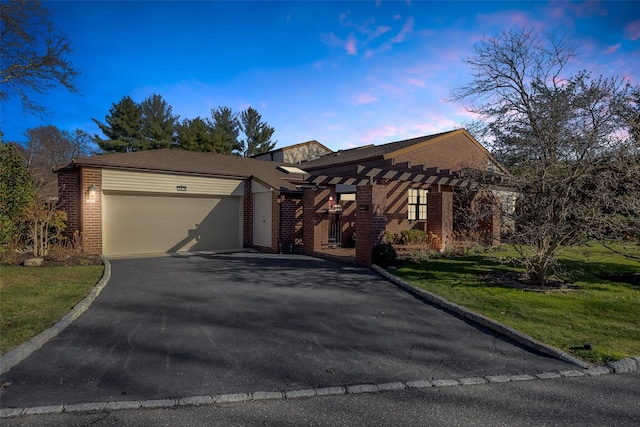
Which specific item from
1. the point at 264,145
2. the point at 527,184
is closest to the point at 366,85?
the point at 527,184

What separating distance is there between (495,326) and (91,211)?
41.3 ft

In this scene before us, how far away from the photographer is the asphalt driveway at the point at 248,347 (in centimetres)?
361

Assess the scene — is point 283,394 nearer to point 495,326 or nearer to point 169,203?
point 495,326

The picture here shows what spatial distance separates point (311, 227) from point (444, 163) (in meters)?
8.74

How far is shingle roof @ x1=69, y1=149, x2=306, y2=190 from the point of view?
12.9 m

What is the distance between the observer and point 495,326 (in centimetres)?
533

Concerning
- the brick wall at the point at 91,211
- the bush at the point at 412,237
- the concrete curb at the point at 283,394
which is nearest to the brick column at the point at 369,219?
the bush at the point at 412,237

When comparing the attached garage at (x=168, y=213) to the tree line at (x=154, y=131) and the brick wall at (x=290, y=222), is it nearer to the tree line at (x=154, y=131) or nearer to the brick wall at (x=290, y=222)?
the brick wall at (x=290, y=222)

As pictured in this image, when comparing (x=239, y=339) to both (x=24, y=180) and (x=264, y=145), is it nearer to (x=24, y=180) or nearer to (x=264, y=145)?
(x=24, y=180)

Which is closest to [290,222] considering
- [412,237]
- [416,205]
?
[412,237]

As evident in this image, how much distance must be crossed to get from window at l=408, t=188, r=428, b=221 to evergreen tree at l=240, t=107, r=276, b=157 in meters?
27.5

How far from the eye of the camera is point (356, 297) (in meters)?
7.23

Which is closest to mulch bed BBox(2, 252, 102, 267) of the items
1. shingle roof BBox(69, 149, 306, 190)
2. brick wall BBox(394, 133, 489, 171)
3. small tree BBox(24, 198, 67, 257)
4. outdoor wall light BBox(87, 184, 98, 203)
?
small tree BBox(24, 198, 67, 257)

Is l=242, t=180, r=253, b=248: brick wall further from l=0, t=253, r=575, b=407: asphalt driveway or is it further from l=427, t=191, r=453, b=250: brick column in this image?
l=0, t=253, r=575, b=407: asphalt driveway
